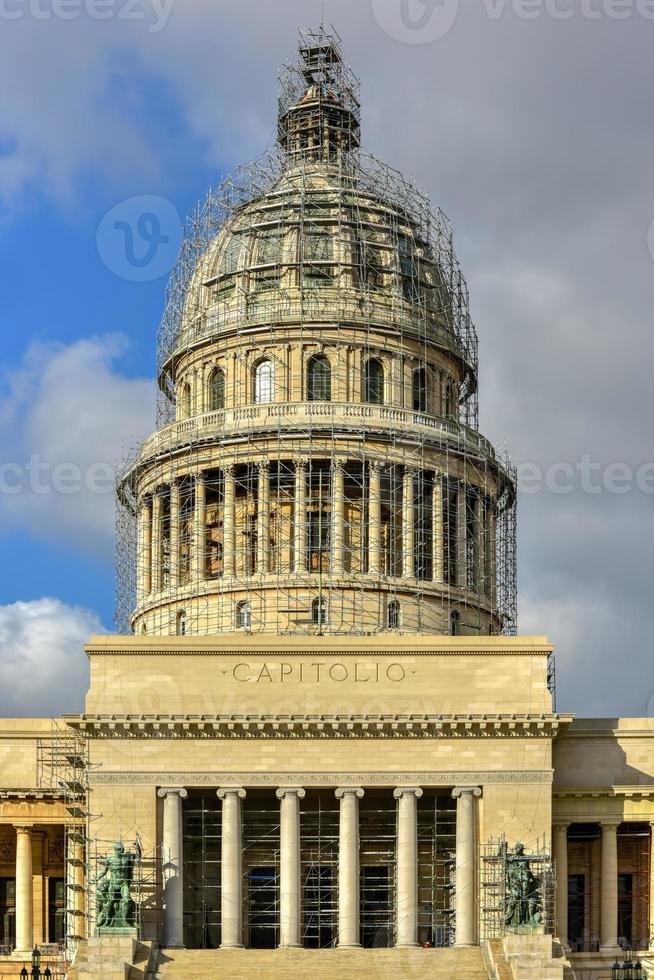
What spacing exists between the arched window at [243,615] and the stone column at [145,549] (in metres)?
6.67

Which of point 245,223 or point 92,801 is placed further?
point 245,223

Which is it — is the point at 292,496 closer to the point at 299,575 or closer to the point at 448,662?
the point at 299,575

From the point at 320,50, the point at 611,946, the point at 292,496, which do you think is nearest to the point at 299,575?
the point at 292,496

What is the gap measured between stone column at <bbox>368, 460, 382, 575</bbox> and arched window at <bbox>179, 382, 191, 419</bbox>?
12584 mm

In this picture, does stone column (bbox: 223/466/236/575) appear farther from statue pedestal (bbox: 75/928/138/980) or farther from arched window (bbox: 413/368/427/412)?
statue pedestal (bbox: 75/928/138/980)

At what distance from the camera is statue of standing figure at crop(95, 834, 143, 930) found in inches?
3164

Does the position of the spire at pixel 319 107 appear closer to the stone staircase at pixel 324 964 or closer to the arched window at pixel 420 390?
the arched window at pixel 420 390

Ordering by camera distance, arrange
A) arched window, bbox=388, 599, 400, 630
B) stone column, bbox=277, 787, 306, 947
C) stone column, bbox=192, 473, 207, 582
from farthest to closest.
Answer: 1. stone column, bbox=192, 473, 207, 582
2. arched window, bbox=388, 599, 400, 630
3. stone column, bbox=277, 787, 306, 947

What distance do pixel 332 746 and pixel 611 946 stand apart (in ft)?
47.7

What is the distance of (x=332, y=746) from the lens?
86438 mm

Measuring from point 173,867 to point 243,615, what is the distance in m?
21.0

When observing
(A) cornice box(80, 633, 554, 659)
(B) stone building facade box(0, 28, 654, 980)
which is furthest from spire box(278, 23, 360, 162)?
(A) cornice box(80, 633, 554, 659)

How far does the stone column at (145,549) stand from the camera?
108812mm

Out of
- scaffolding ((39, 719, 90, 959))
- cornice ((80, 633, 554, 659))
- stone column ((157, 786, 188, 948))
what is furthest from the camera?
cornice ((80, 633, 554, 659))
